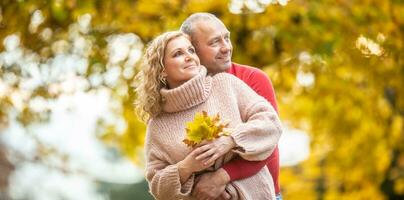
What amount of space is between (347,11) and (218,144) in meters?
4.98

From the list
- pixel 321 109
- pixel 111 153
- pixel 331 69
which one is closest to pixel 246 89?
pixel 331 69

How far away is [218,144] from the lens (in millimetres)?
3912

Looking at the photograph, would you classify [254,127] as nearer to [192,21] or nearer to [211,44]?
[211,44]

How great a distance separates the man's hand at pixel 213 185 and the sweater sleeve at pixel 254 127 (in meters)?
0.11

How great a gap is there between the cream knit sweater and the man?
0.04m

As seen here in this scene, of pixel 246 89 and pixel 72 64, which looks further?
pixel 72 64

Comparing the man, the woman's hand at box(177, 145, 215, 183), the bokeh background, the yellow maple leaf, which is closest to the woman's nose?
the man

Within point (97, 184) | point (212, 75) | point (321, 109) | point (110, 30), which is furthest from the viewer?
point (97, 184)

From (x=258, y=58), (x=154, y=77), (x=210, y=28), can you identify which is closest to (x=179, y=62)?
(x=154, y=77)

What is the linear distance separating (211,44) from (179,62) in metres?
0.20

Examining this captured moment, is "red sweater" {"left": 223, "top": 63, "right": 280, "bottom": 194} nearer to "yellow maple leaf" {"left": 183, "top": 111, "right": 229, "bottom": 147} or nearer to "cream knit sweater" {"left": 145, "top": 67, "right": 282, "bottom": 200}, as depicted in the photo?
"cream knit sweater" {"left": 145, "top": 67, "right": 282, "bottom": 200}

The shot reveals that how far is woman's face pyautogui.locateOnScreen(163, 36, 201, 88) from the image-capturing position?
13.3 ft

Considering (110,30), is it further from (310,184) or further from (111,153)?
(111,153)

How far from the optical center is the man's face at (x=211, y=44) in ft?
13.7
